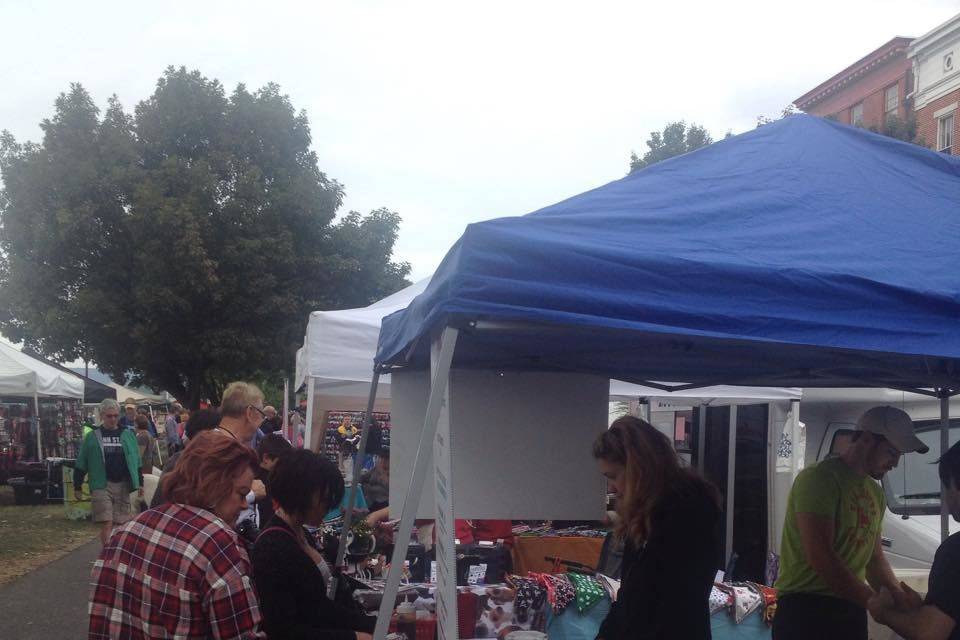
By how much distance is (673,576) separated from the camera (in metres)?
2.41

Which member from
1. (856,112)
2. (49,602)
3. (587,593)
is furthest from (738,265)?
(856,112)

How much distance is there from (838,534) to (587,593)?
4.30 ft

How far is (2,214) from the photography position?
2188 cm

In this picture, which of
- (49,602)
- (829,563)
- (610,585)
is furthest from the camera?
(49,602)

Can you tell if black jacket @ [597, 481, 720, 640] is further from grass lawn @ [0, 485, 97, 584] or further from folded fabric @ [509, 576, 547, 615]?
grass lawn @ [0, 485, 97, 584]

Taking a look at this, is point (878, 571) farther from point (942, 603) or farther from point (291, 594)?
point (291, 594)

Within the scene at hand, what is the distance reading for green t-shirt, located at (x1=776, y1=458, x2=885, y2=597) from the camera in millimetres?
3244

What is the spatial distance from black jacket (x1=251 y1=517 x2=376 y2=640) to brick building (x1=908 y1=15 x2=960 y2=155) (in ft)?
90.7

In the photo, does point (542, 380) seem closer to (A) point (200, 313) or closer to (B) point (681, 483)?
(B) point (681, 483)

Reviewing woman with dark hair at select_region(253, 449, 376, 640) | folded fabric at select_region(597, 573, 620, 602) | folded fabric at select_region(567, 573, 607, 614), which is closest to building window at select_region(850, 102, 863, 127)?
folded fabric at select_region(597, 573, 620, 602)

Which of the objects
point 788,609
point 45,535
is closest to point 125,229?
point 45,535

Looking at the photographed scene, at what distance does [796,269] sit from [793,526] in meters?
1.39

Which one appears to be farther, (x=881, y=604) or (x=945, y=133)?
(x=945, y=133)

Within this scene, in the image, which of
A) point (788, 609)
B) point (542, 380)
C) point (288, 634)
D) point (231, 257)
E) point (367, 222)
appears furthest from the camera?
point (367, 222)
